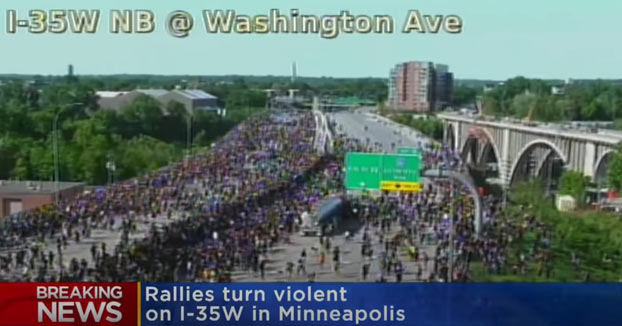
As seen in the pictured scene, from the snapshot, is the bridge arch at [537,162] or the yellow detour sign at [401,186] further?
the bridge arch at [537,162]

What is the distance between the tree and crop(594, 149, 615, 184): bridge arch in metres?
0.05

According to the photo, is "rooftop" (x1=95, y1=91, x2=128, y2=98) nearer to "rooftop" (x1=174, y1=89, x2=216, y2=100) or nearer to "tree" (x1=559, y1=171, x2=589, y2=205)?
"rooftop" (x1=174, y1=89, x2=216, y2=100)

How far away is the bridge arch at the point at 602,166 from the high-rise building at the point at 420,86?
0.61m

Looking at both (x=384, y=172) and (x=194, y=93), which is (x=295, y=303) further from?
(x=194, y=93)

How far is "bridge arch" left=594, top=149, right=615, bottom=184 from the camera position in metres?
3.60

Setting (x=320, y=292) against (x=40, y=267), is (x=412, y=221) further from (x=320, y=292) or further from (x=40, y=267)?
(x=40, y=267)

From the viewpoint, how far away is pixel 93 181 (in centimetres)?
360

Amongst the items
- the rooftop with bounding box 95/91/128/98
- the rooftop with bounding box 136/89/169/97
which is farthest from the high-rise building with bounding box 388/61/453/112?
the rooftop with bounding box 95/91/128/98

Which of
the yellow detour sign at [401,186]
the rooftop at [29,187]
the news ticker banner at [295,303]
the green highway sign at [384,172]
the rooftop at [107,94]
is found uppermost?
the rooftop at [107,94]

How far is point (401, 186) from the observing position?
11.6ft

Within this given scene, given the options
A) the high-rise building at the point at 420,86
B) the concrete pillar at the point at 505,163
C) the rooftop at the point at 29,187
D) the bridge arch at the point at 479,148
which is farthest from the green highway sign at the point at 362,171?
the rooftop at the point at 29,187

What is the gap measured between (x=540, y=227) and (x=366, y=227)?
66 centimetres

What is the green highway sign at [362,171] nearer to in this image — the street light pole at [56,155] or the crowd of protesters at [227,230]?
the crowd of protesters at [227,230]

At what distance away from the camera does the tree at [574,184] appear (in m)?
3.62
